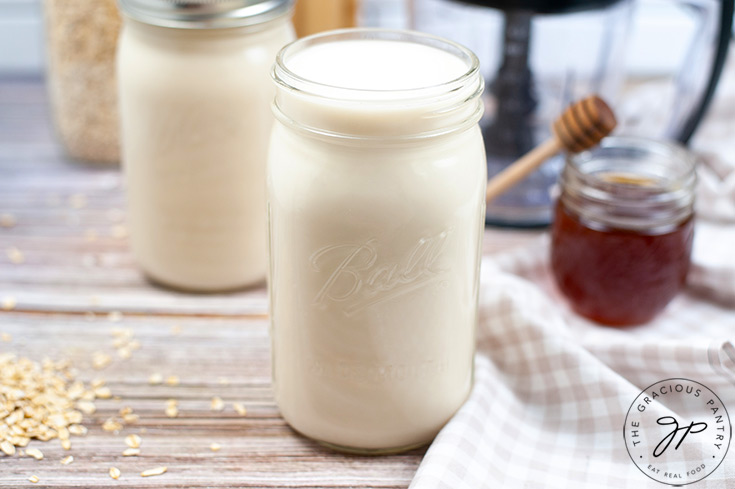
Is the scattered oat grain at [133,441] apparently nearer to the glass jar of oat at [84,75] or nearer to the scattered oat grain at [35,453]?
the scattered oat grain at [35,453]

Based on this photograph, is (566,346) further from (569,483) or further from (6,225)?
(6,225)

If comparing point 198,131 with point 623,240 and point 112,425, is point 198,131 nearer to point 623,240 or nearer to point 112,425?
point 112,425

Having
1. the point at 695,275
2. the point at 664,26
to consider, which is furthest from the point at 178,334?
the point at 664,26

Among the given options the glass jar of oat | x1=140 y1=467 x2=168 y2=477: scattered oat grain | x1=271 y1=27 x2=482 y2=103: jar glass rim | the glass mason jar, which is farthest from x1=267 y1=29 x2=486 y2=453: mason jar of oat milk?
the glass jar of oat

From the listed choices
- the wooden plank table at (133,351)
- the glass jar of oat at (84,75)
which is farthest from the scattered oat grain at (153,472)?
the glass jar of oat at (84,75)

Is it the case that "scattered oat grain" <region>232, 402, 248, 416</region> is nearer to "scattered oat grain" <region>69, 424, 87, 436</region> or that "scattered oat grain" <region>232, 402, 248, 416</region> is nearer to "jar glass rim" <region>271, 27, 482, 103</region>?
"scattered oat grain" <region>69, 424, 87, 436</region>

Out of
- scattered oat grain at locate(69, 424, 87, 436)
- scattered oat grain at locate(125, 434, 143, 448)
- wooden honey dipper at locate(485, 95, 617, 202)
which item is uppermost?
wooden honey dipper at locate(485, 95, 617, 202)
